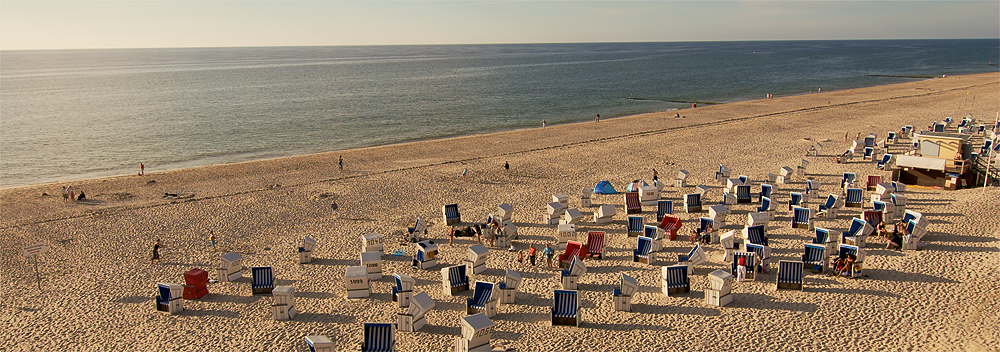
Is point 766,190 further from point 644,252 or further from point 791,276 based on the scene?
point 791,276

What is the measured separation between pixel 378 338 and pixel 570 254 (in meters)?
6.92

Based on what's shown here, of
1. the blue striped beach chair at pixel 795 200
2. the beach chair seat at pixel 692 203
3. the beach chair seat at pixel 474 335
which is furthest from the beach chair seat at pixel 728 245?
the beach chair seat at pixel 474 335

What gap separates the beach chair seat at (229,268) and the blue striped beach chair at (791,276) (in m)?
14.9

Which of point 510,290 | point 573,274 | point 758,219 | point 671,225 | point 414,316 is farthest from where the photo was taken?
point 671,225

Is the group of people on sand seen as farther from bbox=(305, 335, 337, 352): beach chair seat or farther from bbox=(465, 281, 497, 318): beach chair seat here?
Result: bbox=(465, 281, 497, 318): beach chair seat

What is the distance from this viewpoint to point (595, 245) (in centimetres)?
1809

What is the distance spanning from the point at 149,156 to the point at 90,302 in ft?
95.0

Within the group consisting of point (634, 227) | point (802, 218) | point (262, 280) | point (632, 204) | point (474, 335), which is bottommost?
point (262, 280)

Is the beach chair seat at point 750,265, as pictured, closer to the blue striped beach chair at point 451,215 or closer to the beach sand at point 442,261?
the beach sand at point 442,261

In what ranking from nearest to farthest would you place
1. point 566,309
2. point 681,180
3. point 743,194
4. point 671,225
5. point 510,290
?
point 566,309, point 510,290, point 671,225, point 743,194, point 681,180

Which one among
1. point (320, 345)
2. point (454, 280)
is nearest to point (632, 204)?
point (454, 280)

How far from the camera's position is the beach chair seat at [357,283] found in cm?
1551

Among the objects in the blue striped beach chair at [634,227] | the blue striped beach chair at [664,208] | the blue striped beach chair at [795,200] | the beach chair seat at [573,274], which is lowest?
the beach chair seat at [573,274]

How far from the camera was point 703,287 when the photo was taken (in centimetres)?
1557
